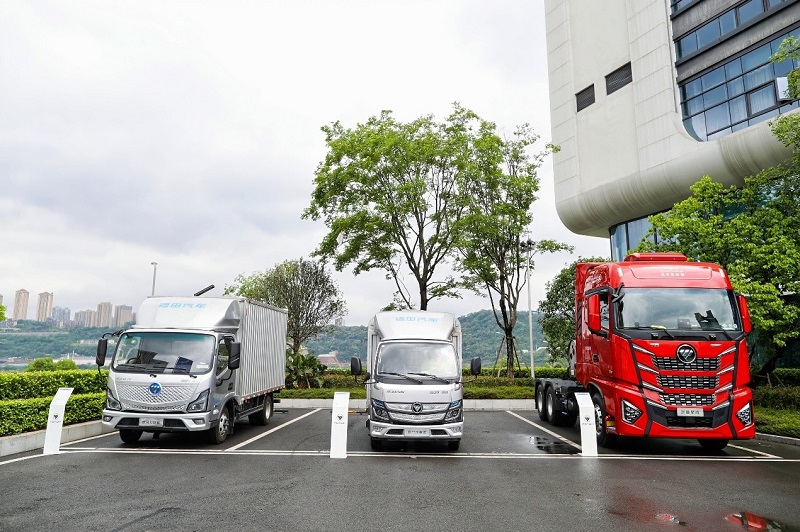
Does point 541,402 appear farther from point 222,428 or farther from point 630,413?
point 222,428

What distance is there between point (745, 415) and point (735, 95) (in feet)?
62.6

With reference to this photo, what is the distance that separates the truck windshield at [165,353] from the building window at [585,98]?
90.2 ft

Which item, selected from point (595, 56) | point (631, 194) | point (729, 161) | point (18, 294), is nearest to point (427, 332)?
point (729, 161)

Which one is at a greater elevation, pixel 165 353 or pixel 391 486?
pixel 165 353

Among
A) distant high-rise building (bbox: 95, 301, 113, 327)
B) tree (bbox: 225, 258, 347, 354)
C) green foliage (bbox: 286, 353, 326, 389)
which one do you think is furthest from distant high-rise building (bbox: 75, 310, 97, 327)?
green foliage (bbox: 286, 353, 326, 389)

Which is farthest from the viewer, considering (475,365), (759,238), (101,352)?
(759,238)

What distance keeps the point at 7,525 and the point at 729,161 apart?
1007 inches

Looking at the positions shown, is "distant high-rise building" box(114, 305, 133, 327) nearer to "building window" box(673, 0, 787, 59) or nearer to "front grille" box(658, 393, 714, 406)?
"building window" box(673, 0, 787, 59)

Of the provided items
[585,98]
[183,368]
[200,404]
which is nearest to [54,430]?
[183,368]

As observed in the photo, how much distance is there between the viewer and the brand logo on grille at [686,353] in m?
9.95

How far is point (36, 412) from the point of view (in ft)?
36.6

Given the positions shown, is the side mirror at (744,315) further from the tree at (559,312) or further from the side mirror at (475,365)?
the tree at (559,312)

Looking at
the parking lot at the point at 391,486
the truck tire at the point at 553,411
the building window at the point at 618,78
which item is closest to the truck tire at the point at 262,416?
the parking lot at the point at 391,486

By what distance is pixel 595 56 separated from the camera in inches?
1225
